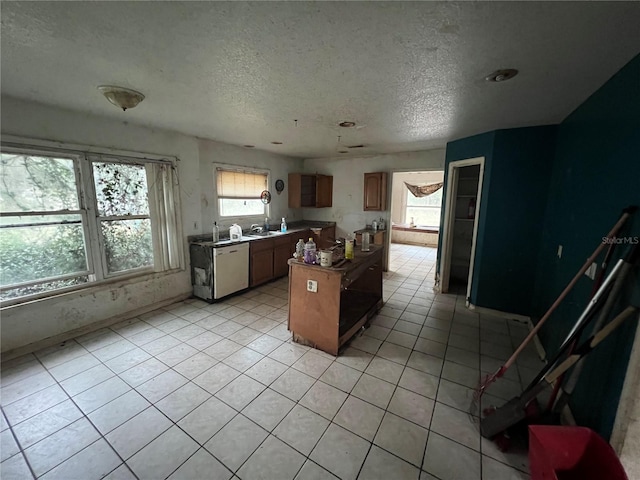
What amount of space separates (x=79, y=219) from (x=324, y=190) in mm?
4143

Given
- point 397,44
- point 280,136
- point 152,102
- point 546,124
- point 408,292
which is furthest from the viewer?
point 408,292

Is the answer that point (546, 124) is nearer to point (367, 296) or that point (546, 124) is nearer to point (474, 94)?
point (474, 94)

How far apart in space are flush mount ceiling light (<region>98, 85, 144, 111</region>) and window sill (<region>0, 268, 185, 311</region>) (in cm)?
204

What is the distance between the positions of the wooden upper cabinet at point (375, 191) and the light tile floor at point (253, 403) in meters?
2.73

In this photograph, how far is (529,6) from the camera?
1.07 m

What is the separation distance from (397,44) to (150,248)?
3588 mm

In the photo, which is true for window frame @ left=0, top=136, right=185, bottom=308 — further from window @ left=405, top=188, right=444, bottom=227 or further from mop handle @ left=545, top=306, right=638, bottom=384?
window @ left=405, top=188, right=444, bottom=227

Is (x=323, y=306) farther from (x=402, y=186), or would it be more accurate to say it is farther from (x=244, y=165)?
(x=402, y=186)

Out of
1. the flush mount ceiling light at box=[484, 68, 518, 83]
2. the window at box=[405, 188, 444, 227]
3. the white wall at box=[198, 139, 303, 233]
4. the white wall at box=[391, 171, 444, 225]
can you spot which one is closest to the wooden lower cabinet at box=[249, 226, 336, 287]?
the white wall at box=[198, 139, 303, 233]

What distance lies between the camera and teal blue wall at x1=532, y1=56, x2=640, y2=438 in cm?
140

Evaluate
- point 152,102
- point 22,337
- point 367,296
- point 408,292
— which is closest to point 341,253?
point 367,296

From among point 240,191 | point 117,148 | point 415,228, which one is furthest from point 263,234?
point 415,228

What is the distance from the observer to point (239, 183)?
4637mm

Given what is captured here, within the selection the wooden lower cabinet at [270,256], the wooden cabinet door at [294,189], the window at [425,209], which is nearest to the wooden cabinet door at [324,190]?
the wooden cabinet door at [294,189]
